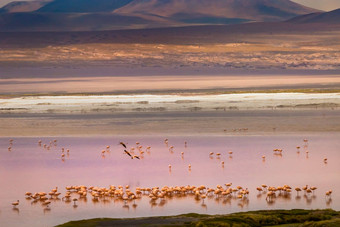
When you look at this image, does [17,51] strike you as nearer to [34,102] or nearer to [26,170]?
[34,102]

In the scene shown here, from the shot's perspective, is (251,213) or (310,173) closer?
(251,213)

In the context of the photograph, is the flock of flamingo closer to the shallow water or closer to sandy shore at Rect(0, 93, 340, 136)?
the shallow water

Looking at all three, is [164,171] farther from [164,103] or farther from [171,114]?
[164,103]

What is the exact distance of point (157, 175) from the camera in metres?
23.7

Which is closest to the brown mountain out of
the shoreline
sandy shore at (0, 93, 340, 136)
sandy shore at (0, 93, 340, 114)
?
sandy shore at (0, 93, 340, 114)

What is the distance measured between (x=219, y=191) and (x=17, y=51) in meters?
120

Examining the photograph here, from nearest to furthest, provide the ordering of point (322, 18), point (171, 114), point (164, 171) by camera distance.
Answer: point (164, 171) → point (171, 114) → point (322, 18)

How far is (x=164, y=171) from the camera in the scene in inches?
961

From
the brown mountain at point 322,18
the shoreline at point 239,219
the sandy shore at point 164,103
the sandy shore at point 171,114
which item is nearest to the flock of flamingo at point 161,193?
the shoreline at point 239,219

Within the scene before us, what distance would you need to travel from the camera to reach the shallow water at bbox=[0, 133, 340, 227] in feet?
61.7

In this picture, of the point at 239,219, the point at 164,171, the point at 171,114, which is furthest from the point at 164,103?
the point at 239,219

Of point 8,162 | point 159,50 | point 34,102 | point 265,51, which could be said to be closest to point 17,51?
point 159,50

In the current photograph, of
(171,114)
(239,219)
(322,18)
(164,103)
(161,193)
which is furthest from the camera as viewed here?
(322,18)

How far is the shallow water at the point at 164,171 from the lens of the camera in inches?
741
